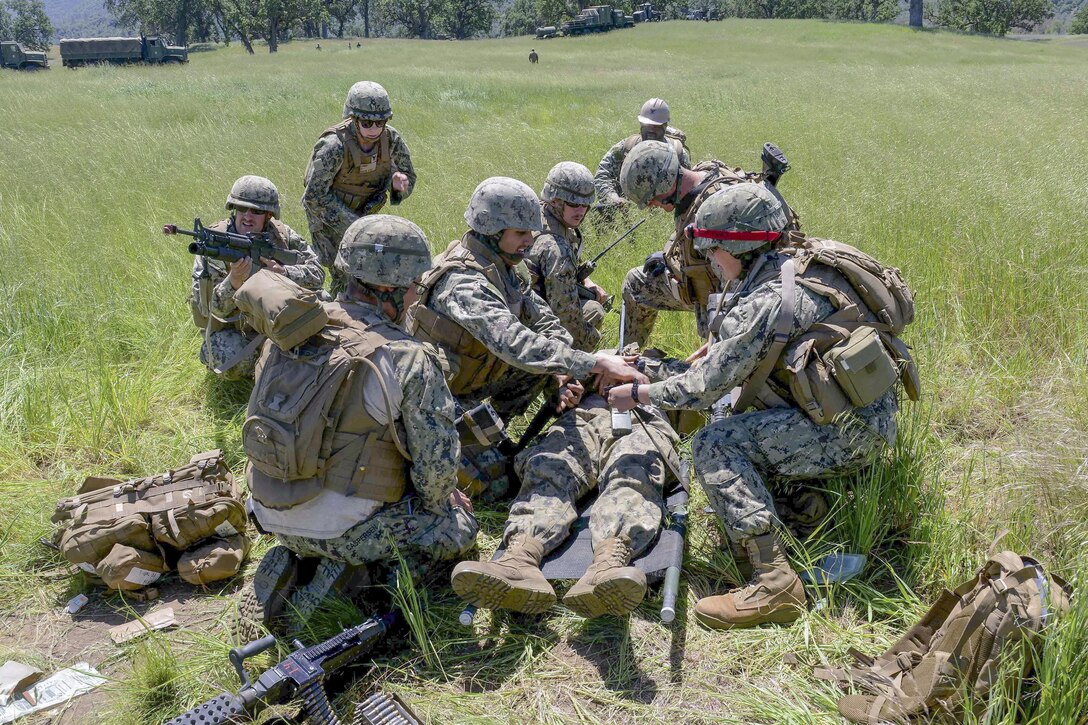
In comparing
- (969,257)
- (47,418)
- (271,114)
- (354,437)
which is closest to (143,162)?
(271,114)

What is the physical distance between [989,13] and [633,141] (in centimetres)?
7400

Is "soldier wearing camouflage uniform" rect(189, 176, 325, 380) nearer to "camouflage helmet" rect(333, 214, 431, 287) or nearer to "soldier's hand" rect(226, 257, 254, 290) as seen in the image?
"soldier's hand" rect(226, 257, 254, 290)

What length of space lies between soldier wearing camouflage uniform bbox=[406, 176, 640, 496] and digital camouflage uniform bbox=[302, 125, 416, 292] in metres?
2.29

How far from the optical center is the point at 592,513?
3797mm

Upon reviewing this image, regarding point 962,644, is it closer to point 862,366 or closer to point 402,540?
point 862,366

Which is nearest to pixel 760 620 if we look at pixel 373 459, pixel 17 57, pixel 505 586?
pixel 505 586

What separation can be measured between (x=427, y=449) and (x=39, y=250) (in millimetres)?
6343

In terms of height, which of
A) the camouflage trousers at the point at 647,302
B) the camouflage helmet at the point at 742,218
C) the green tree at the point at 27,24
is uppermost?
the green tree at the point at 27,24

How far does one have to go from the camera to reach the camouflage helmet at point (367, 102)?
21.2 ft

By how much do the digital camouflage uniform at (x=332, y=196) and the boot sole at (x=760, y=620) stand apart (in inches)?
166

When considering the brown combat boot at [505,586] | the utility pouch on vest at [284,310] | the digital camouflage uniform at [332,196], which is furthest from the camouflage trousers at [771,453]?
the digital camouflage uniform at [332,196]

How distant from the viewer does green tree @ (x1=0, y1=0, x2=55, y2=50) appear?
96625 mm

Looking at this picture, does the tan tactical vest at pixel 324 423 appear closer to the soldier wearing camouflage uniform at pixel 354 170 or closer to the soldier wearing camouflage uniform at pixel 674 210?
the soldier wearing camouflage uniform at pixel 674 210

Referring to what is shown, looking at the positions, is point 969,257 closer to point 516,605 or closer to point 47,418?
point 516,605
